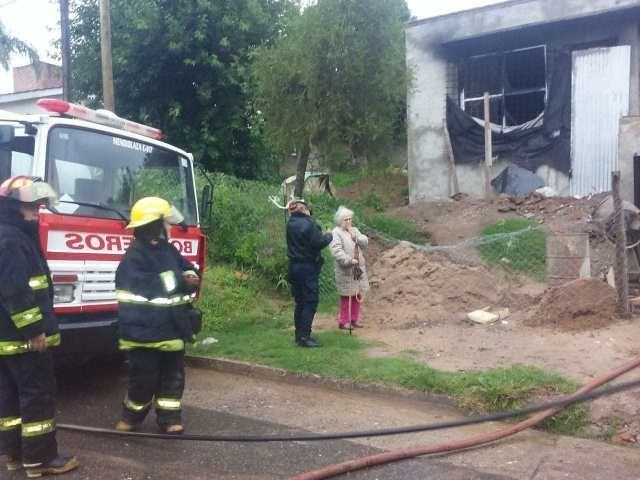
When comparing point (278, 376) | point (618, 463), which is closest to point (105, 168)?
point (278, 376)

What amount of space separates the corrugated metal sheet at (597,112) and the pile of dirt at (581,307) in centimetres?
723

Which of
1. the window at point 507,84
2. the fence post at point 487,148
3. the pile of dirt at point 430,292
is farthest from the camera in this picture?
the window at point 507,84

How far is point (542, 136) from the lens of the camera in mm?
14445

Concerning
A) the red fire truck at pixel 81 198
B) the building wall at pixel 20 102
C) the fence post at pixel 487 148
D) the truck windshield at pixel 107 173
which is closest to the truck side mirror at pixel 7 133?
the red fire truck at pixel 81 198

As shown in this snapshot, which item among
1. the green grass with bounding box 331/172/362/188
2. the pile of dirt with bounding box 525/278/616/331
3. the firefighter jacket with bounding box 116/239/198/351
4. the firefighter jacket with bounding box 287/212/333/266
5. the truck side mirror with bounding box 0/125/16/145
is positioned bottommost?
the pile of dirt with bounding box 525/278/616/331

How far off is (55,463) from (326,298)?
5.79 meters

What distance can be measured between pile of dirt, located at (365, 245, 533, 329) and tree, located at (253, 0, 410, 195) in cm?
250

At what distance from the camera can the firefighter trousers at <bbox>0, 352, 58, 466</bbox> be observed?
4125mm

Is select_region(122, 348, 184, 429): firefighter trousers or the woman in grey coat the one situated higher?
the woman in grey coat

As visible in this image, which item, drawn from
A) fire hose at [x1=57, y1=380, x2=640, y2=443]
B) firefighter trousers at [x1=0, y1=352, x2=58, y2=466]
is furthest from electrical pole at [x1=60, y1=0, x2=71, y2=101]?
firefighter trousers at [x1=0, y1=352, x2=58, y2=466]

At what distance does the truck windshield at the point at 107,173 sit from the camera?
5.37 m

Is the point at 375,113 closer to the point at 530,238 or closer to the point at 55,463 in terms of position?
the point at 530,238

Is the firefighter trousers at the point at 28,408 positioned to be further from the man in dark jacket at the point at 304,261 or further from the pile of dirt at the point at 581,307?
the pile of dirt at the point at 581,307

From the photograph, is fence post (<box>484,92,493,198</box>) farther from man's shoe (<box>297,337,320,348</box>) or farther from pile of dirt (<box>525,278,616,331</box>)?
man's shoe (<box>297,337,320,348</box>)
